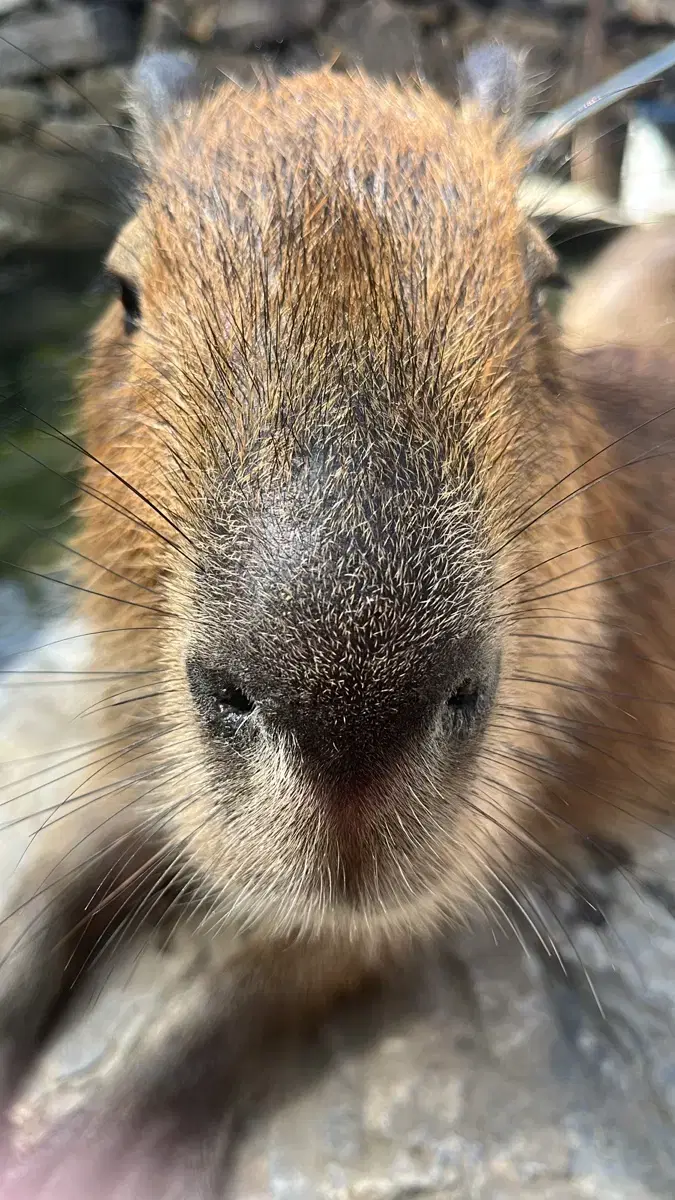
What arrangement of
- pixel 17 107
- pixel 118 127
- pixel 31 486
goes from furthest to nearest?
pixel 17 107, pixel 31 486, pixel 118 127

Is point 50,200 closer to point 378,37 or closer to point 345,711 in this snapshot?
point 378,37

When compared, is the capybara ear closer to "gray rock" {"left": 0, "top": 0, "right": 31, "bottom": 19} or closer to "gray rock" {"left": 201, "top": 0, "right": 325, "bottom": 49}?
"gray rock" {"left": 201, "top": 0, "right": 325, "bottom": 49}

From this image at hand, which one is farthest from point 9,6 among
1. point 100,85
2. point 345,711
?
point 345,711

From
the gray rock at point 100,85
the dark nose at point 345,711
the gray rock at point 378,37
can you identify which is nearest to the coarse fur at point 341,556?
the dark nose at point 345,711

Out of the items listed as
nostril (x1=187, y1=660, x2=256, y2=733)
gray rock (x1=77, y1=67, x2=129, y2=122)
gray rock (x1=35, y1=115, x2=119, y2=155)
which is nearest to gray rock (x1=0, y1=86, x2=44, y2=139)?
gray rock (x1=77, y1=67, x2=129, y2=122)

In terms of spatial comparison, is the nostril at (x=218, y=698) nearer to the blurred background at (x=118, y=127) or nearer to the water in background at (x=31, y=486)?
the blurred background at (x=118, y=127)

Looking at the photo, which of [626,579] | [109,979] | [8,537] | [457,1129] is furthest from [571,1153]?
[8,537]
